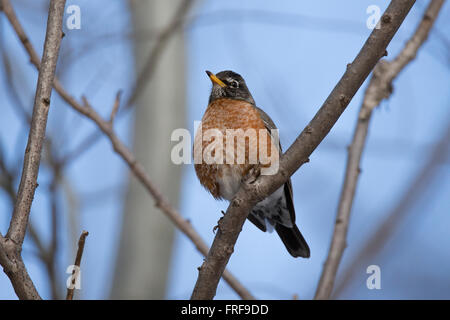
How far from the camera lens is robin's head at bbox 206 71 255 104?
20.1 feet

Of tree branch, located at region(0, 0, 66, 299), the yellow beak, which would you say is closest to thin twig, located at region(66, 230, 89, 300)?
tree branch, located at region(0, 0, 66, 299)

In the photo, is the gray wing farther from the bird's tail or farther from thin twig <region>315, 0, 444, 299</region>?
thin twig <region>315, 0, 444, 299</region>

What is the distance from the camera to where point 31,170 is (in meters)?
2.97

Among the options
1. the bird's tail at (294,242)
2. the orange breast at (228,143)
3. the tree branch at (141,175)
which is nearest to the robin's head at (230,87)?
the orange breast at (228,143)

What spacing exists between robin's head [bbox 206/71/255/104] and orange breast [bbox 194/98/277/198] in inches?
21.4

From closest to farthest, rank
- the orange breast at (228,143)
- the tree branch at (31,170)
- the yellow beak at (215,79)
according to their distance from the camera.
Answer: the tree branch at (31,170) → the orange breast at (228,143) → the yellow beak at (215,79)

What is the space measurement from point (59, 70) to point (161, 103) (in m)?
2.80

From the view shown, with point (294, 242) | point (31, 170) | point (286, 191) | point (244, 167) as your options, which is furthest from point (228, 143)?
point (31, 170)

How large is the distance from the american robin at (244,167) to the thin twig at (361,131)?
625 millimetres

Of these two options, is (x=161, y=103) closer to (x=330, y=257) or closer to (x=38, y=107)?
(x=330, y=257)

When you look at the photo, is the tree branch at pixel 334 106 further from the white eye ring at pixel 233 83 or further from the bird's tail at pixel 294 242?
the white eye ring at pixel 233 83

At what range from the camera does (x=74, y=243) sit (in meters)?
7.11

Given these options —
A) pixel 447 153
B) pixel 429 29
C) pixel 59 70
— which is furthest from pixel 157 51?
pixel 447 153

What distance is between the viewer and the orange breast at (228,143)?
4957mm
